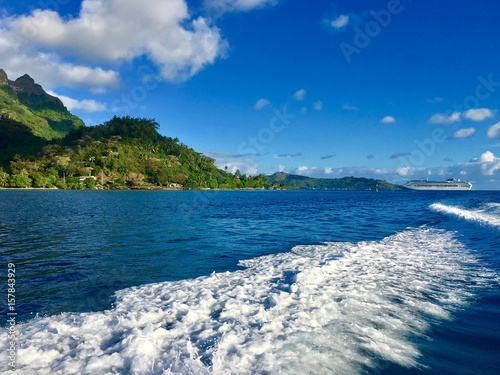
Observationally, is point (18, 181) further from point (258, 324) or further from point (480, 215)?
point (480, 215)

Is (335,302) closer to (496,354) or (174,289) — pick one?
(496,354)

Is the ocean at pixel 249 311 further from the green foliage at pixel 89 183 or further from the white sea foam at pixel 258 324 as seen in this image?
the green foliage at pixel 89 183

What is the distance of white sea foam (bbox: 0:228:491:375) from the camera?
5.39 meters

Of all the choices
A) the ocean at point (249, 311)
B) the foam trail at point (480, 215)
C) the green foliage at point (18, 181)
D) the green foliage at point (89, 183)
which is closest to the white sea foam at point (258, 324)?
the ocean at point (249, 311)

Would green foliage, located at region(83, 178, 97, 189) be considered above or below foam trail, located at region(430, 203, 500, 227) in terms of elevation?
above

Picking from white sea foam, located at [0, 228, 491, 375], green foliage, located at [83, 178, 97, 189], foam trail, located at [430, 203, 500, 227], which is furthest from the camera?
green foliage, located at [83, 178, 97, 189]

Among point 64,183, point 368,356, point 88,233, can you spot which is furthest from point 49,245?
point 64,183

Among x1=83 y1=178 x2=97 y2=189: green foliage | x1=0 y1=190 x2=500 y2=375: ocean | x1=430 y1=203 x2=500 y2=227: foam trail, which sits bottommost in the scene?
x1=0 y1=190 x2=500 y2=375: ocean

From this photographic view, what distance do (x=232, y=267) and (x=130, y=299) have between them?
16.7 feet

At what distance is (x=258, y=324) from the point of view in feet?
23.0

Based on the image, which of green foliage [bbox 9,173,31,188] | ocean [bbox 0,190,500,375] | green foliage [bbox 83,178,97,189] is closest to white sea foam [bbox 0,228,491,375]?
ocean [bbox 0,190,500,375]

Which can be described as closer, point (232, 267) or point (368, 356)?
point (368, 356)

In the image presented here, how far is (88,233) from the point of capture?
72.0ft

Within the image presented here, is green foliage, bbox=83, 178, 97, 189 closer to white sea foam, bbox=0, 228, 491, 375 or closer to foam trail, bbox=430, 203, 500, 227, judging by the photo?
foam trail, bbox=430, 203, 500, 227
